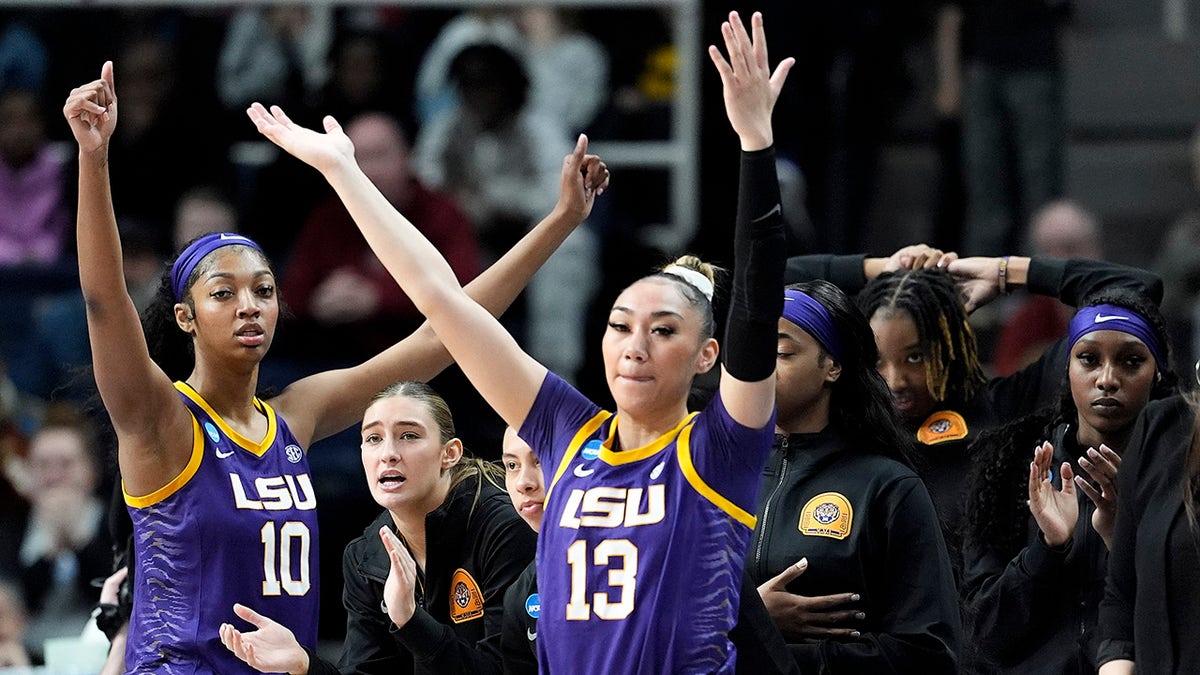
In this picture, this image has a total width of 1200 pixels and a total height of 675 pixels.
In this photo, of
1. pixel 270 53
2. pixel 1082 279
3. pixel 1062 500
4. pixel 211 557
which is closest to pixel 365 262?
pixel 270 53

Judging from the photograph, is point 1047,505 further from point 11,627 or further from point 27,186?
point 27,186

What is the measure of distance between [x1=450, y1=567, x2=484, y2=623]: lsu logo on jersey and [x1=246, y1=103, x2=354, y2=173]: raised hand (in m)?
1.25

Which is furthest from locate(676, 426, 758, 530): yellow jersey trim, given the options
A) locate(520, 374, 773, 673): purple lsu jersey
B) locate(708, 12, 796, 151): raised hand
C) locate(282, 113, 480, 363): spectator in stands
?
locate(282, 113, 480, 363): spectator in stands

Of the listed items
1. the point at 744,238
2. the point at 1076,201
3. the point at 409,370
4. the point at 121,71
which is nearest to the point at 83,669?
the point at 409,370

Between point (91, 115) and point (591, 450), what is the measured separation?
53.4 inches

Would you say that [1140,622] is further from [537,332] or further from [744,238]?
[537,332]

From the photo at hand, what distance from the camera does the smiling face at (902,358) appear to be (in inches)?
207

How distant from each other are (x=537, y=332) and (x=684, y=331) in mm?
5029

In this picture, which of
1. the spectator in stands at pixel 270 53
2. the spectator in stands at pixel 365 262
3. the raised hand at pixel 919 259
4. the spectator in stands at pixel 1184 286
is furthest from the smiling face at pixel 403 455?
the spectator in stands at pixel 1184 286

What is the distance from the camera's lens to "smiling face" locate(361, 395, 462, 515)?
485 cm

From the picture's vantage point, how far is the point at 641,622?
377cm

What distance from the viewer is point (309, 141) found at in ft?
13.7

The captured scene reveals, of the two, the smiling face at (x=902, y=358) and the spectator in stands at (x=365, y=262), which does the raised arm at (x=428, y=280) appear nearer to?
the smiling face at (x=902, y=358)

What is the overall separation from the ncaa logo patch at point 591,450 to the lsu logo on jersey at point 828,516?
0.63 m
